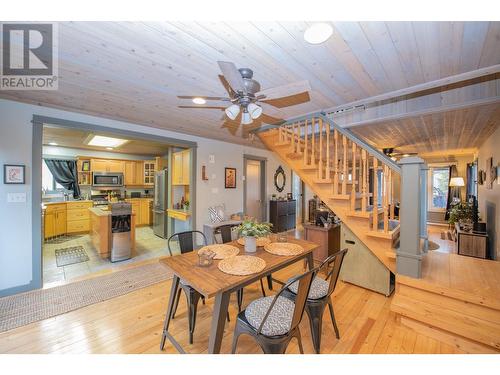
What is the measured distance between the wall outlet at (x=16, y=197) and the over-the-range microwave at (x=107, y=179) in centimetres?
373

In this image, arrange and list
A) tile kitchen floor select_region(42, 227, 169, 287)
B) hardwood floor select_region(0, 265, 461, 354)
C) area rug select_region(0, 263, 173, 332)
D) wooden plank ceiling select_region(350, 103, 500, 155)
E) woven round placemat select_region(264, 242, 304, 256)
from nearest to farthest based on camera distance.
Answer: hardwood floor select_region(0, 265, 461, 354)
woven round placemat select_region(264, 242, 304, 256)
area rug select_region(0, 263, 173, 332)
wooden plank ceiling select_region(350, 103, 500, 155)
tile kitchen floor select_region(42, 227, 169, 287)

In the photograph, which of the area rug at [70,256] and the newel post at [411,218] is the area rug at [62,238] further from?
the newel post at [411,218]

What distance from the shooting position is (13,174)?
2.57 m

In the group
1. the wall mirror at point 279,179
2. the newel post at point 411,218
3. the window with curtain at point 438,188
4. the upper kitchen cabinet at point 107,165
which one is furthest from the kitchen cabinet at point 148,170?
the window with curtain at point 438,188

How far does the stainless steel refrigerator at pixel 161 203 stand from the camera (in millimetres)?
5027

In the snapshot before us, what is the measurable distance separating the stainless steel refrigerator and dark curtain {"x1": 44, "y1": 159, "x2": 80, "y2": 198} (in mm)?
2631

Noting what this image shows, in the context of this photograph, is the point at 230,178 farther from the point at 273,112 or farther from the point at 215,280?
the point at 215,280

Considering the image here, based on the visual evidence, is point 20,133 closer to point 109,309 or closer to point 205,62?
point 109,309

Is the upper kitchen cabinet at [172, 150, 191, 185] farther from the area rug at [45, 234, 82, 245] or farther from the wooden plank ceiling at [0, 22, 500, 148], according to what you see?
the area rug at [45, 234, 82, 245]

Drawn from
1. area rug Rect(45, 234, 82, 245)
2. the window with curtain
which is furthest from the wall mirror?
area rug Rect(45, 234, 82, 245)

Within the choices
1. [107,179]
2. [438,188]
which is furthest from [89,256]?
[438,188]

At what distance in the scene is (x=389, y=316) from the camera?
221cm

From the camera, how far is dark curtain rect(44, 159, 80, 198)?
562 cm
